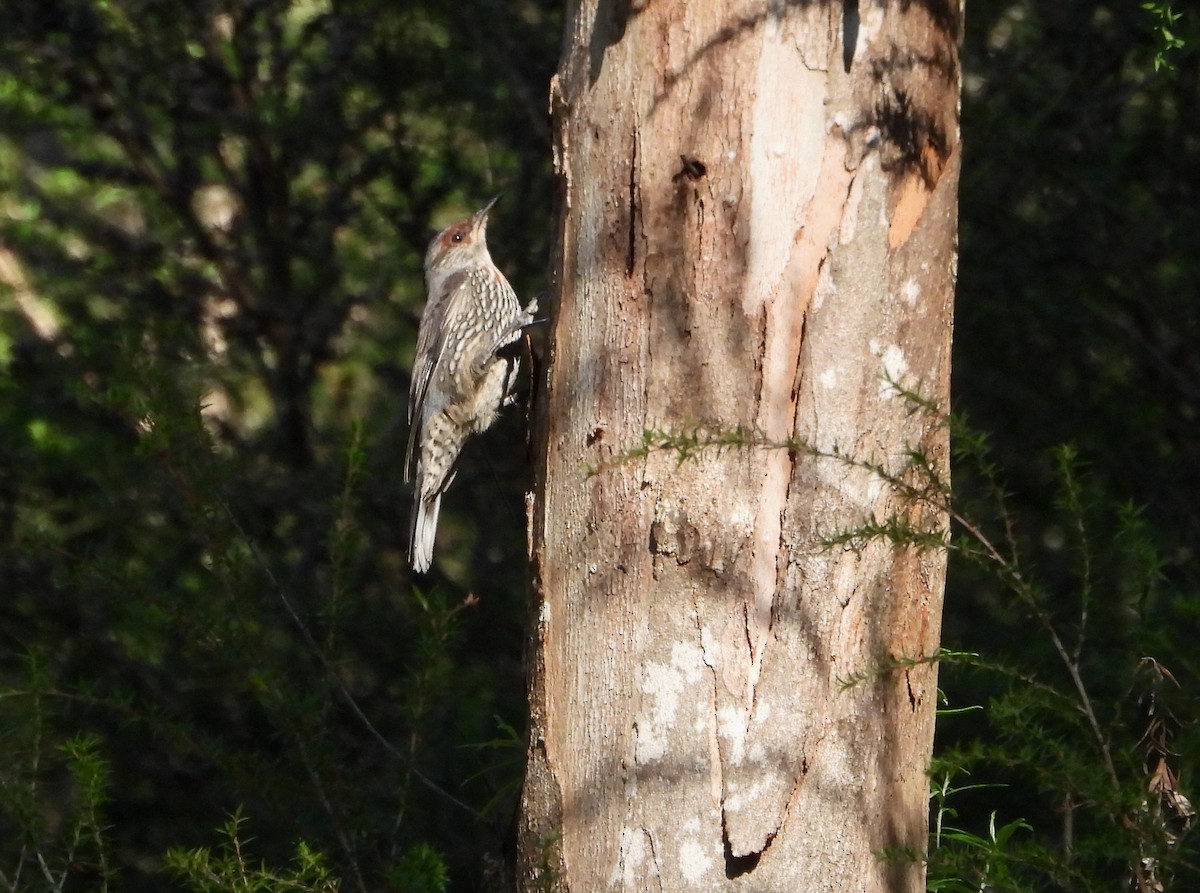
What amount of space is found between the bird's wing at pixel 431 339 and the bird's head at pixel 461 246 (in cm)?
8

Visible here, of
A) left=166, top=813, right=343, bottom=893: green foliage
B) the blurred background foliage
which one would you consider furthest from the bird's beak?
left=166, top=813, right=343, bottom=893: green foliage

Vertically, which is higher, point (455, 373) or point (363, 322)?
point (363, 322)

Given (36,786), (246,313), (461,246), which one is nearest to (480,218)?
(461,246)

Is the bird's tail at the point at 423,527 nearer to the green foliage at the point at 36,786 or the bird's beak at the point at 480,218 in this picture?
the bird's beak at the point at 480,218

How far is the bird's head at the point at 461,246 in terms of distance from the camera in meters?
5.13

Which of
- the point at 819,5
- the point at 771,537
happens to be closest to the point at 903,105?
the point at 819,5

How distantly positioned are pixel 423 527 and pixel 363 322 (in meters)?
1.39

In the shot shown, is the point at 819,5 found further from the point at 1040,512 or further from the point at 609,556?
the point at 1040,512

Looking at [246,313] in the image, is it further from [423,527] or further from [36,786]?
[36,786]

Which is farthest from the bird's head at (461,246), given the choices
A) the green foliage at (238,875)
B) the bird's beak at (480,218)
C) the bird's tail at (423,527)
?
the green foliage at (238,875)

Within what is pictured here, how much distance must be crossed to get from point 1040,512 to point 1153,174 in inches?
51.5

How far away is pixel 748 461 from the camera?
2.46 m

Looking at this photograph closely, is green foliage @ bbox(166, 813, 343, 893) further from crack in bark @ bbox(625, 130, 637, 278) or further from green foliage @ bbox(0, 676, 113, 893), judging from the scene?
crack in bark @ bbox(625, 130, 637, 278)

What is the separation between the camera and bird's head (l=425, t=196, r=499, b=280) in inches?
202
